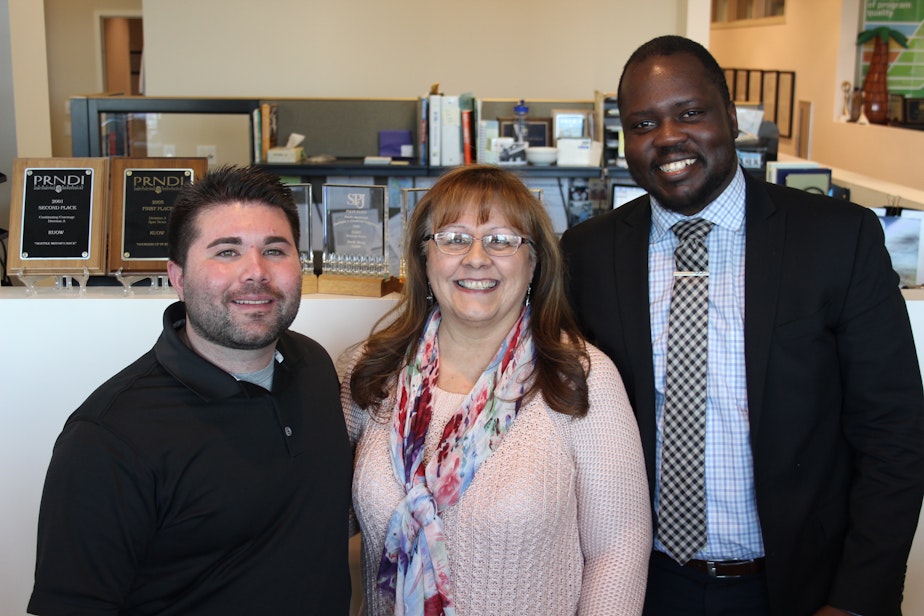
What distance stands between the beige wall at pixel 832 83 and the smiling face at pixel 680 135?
20.3 feet

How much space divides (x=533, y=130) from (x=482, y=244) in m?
4.27

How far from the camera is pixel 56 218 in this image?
2.70 metres

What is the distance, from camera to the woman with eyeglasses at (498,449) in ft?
5.82

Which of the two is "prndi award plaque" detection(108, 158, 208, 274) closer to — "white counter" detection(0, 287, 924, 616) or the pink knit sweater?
"white counter" detection(0, 287, 924, 616)

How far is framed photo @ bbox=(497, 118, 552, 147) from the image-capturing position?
5.97 metres

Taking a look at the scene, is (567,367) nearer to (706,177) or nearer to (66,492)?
(706,177)

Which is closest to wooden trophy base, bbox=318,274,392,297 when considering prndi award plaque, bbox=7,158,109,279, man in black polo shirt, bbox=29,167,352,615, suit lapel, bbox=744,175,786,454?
prndi award plaque, bbox=7,158,109,279

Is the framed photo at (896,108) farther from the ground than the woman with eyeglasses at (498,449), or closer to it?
farther from the ground

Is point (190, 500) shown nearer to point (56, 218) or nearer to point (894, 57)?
point (56, 218)

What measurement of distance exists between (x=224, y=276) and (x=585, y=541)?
2.64ft

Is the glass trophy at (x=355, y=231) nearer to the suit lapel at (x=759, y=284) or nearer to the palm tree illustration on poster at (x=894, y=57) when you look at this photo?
the suit lapel at (x=759, y=284)

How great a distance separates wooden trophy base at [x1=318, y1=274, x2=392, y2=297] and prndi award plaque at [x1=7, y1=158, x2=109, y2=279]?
611 mm

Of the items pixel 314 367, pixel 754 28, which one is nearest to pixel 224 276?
pixel 314 367

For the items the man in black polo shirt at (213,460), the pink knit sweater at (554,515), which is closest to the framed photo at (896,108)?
the pink knit sweater at (554,515)
